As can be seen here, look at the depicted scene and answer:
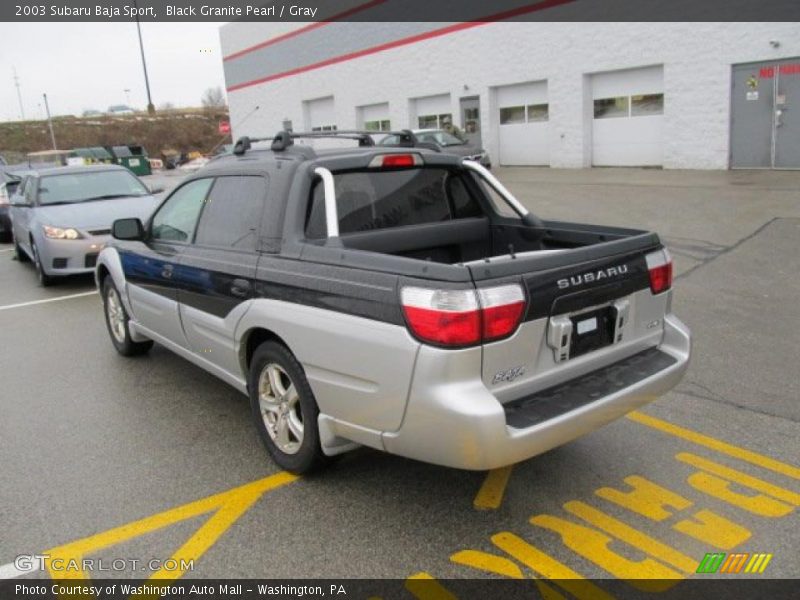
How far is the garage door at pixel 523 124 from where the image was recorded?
75.9ft

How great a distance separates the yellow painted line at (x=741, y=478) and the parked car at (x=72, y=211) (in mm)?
8109

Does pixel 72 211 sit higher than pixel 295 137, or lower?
lower

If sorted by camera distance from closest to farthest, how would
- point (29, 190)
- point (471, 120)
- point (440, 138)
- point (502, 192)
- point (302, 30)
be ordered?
point (502, 192), point (29, 190), point (440, 138), point (471, 120), point (302, 30)

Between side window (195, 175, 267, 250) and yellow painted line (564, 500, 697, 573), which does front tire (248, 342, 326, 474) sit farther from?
yellow painted line (564, 500, 697, 573)

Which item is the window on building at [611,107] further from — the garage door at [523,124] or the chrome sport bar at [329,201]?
the chrome sport bar at [329,201]

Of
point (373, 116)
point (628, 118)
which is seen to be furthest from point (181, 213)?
point (373, 116)

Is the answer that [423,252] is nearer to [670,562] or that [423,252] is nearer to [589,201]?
[670,562]

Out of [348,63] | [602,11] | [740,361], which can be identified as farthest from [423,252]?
[348,63]

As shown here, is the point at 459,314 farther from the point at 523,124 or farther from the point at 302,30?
the point at 302,30

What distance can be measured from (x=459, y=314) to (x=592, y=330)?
89cm

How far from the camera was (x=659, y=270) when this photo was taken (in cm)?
377

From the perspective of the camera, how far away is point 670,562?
3.06 meters

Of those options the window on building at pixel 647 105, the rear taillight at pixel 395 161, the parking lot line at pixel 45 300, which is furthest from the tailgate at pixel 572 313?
the window on building at pixel 647 105

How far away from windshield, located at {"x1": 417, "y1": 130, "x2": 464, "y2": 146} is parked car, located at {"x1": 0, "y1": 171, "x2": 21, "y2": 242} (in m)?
11.0
